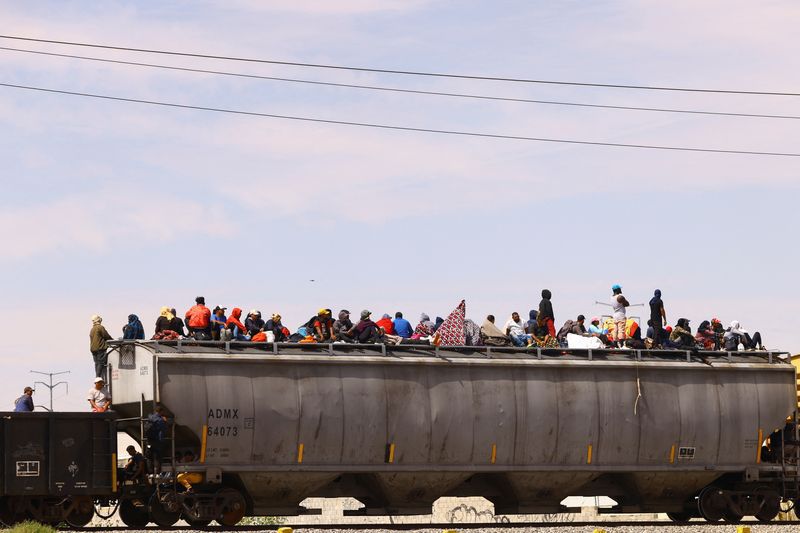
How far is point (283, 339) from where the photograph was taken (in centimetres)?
2330

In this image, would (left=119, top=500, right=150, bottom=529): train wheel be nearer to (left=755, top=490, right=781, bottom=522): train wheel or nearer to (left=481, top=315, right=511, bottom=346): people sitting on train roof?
(left=481, top=315, right=511, bottom=346): people sitting on train roof

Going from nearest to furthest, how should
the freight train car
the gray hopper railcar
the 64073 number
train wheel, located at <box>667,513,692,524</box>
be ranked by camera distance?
the freight train car, the 64073 number, the gray hopper railcar, train wheel, located at <box>667,513,692,524</box>

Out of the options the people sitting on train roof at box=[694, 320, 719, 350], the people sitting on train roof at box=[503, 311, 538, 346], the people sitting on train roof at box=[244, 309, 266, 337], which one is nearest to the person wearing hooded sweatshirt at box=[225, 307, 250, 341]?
the people sitting on train roof at box=[244, 309, 266, 337]

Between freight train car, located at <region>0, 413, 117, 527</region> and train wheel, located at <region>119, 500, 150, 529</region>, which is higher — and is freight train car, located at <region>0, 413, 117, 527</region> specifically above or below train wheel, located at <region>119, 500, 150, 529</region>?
above

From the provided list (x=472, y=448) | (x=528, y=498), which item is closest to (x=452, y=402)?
(x=472, y=448)

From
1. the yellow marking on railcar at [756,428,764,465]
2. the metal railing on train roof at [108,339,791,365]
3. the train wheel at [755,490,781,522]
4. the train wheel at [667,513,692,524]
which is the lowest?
the train wheel at [667,513,692,524]

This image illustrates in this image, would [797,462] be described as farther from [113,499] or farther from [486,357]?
[113,499]

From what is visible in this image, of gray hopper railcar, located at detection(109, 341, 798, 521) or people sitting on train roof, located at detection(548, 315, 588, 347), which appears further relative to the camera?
people sitting on train roof, located at detection(548, 315, 588, 347)

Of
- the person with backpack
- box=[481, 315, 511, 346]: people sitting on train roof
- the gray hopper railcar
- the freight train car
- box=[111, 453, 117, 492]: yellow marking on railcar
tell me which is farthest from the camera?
box=[481, 315, 511, 346]: people sitting on train roof

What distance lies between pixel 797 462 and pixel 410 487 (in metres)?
8.45

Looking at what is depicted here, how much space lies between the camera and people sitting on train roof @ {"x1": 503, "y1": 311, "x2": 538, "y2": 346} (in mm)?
24141

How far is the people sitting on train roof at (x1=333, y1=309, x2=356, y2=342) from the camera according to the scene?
75.1 ft

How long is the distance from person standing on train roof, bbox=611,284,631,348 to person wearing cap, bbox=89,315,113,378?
10.1 meters

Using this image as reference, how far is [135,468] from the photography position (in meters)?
21.8
